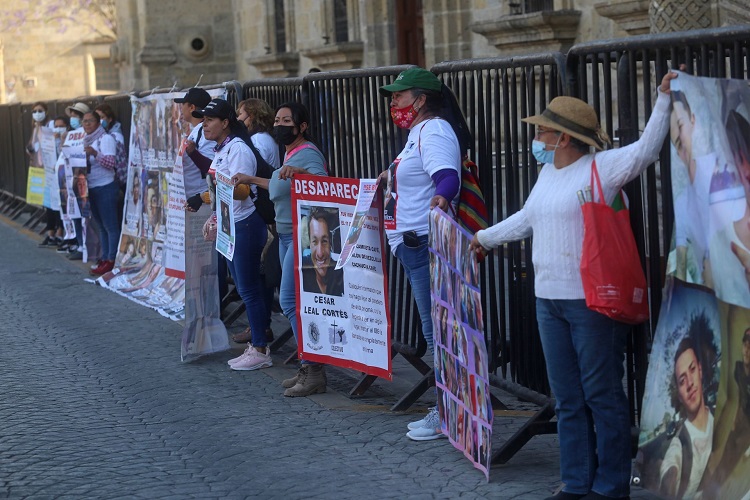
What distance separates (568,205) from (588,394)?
2.50 ft

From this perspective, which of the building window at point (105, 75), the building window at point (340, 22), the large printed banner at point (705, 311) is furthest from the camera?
the building window at point (105, 75)

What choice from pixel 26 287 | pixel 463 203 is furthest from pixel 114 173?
pixel 463 203

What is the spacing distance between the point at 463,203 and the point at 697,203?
6.56 ft

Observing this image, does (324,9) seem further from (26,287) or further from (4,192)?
(26,287)

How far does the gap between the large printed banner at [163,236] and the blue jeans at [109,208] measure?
0.36 meters

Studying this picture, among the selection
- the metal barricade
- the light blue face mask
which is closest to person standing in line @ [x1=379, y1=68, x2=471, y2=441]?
the metal barricade

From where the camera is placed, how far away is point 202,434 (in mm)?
7148

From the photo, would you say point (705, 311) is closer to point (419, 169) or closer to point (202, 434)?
point (419, 169)

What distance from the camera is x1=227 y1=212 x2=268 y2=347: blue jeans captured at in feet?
28.8

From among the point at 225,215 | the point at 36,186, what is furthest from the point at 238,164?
the point at 36,186

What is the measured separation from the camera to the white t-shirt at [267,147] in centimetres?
908

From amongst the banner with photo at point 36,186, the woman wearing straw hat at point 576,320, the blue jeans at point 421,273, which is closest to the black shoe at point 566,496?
the woman wearing straw hat at point 576,320

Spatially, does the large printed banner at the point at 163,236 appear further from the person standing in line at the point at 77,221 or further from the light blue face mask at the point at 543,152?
the light blue face mask at the point at 543,152

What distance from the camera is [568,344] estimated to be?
215 inches
